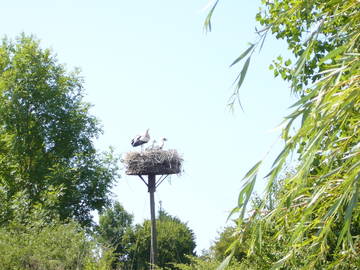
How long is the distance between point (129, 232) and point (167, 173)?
10548 mm

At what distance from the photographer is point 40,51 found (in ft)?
66.6

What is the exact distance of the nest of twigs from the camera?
16.6 metres

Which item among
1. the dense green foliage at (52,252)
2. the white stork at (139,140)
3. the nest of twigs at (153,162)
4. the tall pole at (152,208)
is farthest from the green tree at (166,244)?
the dense green foliage at (52,252)

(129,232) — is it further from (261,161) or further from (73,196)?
(261,161)

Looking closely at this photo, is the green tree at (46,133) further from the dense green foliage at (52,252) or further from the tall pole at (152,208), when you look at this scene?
the dense green foliage at (52,252)

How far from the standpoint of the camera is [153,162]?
16.5 metres

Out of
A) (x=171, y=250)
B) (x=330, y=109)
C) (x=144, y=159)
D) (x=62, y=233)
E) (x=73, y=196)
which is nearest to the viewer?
(x=330, y=109)

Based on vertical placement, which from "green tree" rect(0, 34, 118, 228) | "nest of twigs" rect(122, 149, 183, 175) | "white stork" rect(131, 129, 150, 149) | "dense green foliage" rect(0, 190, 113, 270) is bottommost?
"dense green foliage" rect(0, 190, 113, 270)

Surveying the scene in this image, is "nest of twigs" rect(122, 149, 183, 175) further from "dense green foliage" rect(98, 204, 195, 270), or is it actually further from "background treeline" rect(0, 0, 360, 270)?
"dense green foliage" rect(98, 204, 195, 270)

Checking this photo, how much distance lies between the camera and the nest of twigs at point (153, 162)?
1658cm

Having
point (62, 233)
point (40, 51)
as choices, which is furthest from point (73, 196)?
point (62, 233)

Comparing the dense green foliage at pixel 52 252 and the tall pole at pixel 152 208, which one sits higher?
the tall pole at pixel 152 208

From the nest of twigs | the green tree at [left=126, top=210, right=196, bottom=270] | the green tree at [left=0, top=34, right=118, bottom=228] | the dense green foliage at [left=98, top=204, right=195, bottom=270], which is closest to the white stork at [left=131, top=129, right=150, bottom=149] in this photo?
the nest of twigs

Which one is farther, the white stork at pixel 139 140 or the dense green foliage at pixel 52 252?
the white stork at pixel 139 140
